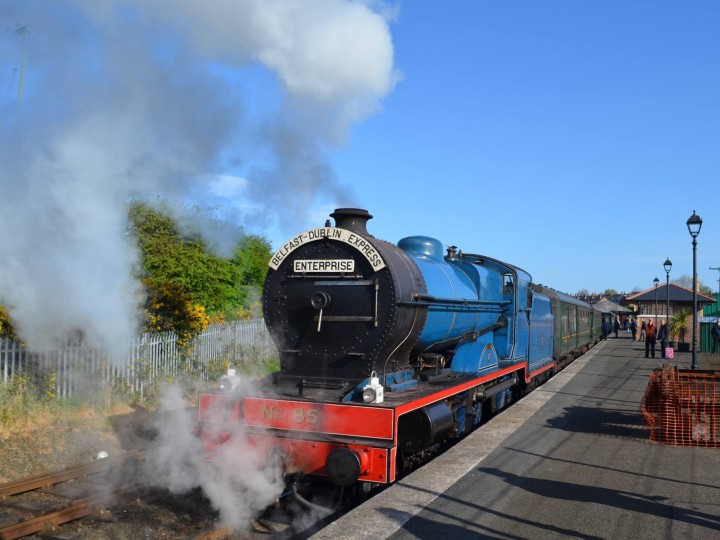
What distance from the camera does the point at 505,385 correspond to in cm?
953

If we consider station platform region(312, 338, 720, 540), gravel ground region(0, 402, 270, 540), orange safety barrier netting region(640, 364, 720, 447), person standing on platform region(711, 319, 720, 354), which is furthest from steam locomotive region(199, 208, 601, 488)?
person standing on platform region(711, 319, 720, 354)

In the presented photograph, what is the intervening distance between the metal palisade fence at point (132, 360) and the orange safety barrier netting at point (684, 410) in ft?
26.0

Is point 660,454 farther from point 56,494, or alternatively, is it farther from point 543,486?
point 56,494

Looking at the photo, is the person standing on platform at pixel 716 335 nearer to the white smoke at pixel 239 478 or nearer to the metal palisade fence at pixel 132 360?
the metal palisade fence at pixel 132 360

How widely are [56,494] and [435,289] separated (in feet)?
15.1

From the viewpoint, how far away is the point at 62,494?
620cm

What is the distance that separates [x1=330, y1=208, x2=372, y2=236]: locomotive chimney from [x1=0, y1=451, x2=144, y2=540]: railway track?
3523mm

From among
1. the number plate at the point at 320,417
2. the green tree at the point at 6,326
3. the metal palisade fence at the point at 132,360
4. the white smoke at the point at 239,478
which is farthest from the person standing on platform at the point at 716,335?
the green tree at the point at 6,326

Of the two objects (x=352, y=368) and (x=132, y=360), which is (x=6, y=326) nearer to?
(x=132, y=360)

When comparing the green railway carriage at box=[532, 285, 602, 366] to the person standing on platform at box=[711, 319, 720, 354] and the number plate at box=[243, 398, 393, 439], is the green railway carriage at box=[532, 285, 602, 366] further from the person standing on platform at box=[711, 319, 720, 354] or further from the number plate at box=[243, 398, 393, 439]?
the number plate at box=[243, 398, 393, 439]

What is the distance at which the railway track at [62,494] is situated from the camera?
526 cm

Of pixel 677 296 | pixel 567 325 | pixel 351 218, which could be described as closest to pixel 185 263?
pixel 567 325

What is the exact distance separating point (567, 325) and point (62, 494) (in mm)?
14863

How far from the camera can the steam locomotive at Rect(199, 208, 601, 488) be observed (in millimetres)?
5281
